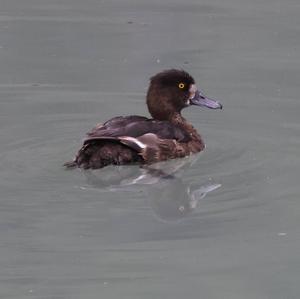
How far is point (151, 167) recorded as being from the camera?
31.9ft

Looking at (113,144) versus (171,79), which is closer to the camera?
(113,144)

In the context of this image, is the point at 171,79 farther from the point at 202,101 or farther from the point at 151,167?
the point at 151,167

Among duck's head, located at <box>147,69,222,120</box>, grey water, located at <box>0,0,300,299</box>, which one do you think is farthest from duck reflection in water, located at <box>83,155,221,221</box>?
duck's head, located at <box>147,69,222,120</box>

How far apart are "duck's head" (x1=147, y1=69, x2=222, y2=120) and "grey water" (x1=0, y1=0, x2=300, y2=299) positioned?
0.29 meters

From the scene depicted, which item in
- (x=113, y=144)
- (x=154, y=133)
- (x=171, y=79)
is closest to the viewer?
(x=113, y=144)

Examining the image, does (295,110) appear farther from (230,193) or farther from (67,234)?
(67,234)

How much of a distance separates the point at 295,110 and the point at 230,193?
2403mm

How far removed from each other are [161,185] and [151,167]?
51 centimetres

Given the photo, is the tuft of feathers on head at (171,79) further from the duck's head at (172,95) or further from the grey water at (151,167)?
the grey water at (151,167)

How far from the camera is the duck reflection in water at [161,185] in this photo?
8742mm

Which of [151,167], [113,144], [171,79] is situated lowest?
[151,167]

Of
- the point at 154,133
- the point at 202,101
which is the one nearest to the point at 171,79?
the point at 202,101

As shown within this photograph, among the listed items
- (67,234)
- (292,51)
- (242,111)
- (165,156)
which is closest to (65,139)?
(165,156)

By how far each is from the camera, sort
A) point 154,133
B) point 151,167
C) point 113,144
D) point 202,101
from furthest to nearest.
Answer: point 202,101, point 154,133, point 151,167, point 113,144
